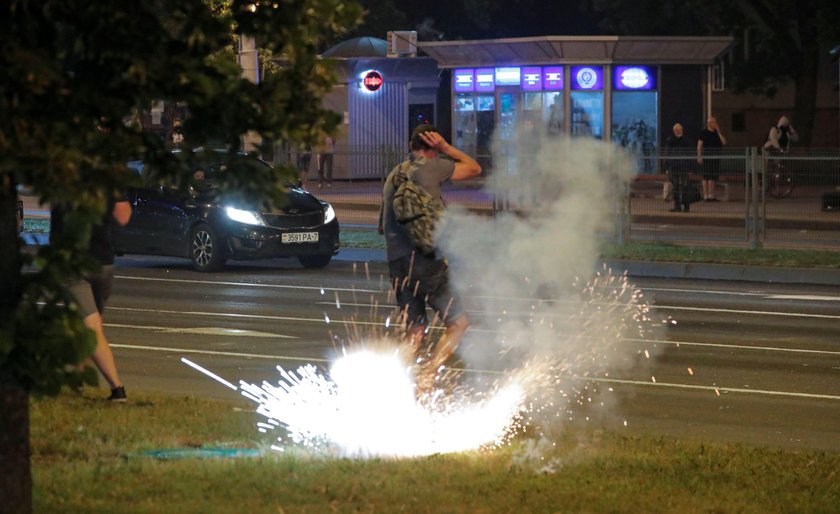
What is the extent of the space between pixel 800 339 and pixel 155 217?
9792mm

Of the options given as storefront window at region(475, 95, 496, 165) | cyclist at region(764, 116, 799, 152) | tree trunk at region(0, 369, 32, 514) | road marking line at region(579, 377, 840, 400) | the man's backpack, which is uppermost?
storefront window at region(475, 95, 496, 165)

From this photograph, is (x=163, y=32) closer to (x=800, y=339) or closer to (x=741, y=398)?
(x=741, y=398)

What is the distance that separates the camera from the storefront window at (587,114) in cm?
3428

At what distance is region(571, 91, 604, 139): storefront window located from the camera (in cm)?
3428

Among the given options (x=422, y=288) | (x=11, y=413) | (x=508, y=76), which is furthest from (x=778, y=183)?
(x=11, y=413)

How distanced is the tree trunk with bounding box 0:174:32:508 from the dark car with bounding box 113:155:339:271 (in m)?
13.7

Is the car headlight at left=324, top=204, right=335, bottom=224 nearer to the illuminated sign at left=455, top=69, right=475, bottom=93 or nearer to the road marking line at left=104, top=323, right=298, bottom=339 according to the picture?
the road marking line at left=104, top=323, right=298, bottom=339

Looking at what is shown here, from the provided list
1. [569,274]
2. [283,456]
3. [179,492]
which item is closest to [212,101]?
[179,492]

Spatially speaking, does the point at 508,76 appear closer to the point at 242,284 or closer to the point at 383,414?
the point at 242,284

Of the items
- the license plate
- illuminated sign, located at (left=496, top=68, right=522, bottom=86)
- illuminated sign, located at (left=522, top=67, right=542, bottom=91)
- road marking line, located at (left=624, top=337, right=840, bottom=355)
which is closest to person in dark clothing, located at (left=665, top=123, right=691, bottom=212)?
the license plate

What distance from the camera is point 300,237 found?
19734mm

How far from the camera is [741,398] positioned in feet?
33.1

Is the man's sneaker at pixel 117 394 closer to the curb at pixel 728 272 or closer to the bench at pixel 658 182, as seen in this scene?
the curb at pixel 728 272

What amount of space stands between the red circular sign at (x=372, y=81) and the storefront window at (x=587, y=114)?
5240 millimetres
